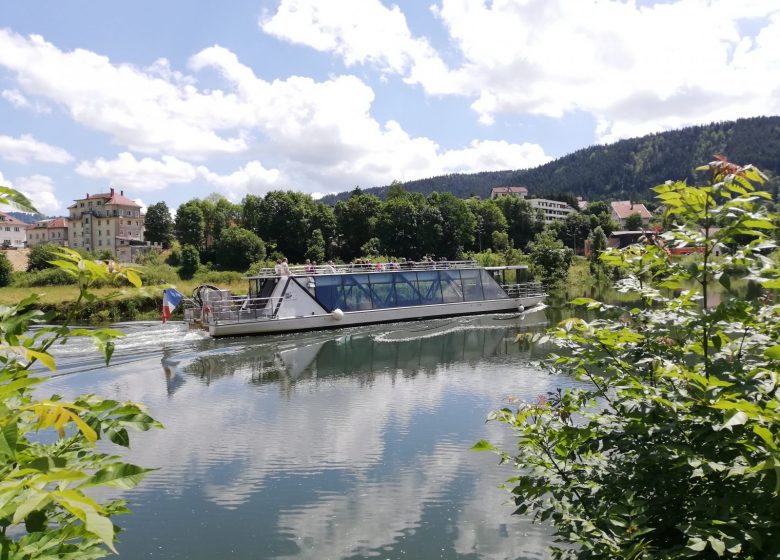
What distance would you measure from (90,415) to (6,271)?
54544 mm

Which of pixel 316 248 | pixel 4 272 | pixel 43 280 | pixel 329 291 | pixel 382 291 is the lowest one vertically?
pixel 382 291

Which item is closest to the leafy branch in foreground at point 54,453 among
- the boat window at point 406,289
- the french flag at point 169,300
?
the french flag at point 169,300

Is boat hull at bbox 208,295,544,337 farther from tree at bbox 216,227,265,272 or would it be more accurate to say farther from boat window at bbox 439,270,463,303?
tree at bbox 216,227,265,272

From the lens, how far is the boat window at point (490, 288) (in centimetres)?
3475

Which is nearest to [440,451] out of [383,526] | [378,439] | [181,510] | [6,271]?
[378,439]

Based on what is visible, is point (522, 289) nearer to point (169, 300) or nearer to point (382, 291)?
point (382, 291)

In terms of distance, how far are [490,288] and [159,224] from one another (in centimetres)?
5664

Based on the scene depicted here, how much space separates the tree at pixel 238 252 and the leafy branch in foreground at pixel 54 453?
184 feet

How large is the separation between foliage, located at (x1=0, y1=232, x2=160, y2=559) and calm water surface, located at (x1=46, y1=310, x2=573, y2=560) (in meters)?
1.28

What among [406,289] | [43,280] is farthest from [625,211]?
[43,280]

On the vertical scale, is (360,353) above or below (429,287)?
below

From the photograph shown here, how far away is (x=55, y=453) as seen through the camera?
8.01 ft

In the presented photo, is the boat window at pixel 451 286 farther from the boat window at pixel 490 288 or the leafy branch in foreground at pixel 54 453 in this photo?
the leafy branch in foreground at pixel 54 453

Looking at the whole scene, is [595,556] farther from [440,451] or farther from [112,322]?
[112,322]
